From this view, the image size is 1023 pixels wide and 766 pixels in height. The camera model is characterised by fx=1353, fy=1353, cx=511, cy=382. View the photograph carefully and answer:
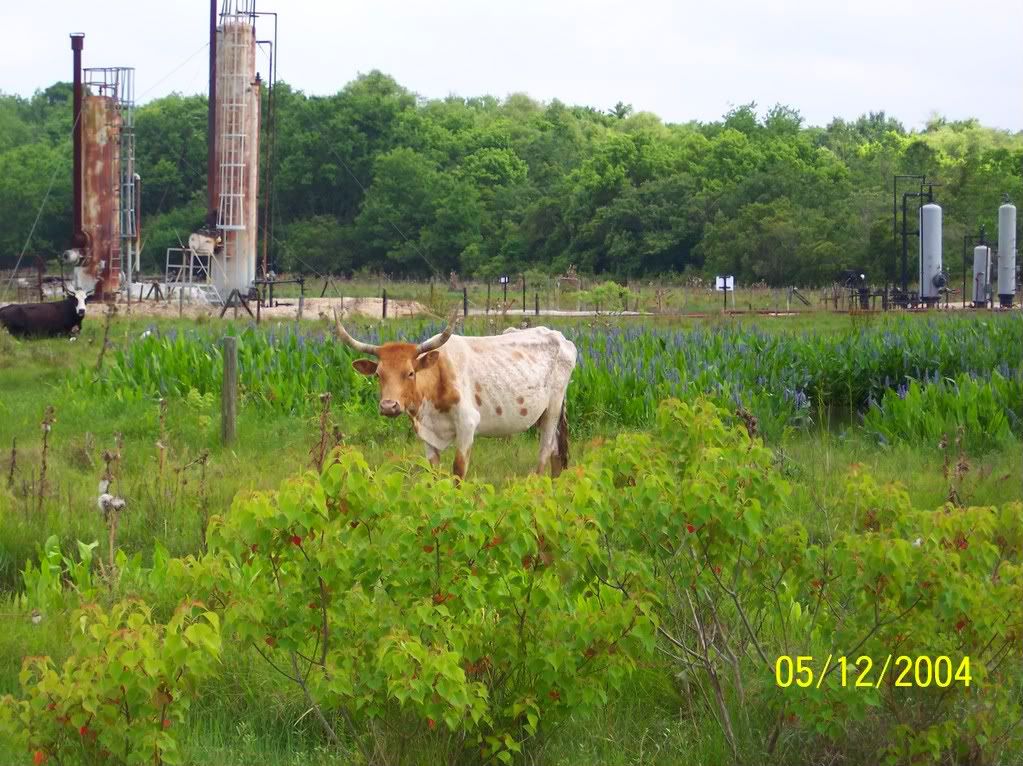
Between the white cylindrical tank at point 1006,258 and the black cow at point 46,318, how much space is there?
21778mm

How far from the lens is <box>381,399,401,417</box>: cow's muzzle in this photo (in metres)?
8.68

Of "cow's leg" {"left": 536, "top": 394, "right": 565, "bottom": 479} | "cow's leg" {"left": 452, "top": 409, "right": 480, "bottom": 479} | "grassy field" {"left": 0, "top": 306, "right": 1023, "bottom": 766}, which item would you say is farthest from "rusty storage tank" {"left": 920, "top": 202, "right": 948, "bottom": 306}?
"cow's leg" {"left": 452, "top": 409, "right": 480, "bottom": 479}

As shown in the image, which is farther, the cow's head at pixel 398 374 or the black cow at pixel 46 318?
the black cow at pixel 46 318

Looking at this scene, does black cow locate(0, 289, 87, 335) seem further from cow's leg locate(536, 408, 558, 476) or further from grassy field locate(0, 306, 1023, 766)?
cow's leg locate(536, 408, 558, 476)

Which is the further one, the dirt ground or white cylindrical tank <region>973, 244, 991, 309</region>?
white cylindrical tank <region>973, 244, 991, 309</region>

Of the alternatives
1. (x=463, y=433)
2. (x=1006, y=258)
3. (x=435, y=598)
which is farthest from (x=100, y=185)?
(x=435, y=598)

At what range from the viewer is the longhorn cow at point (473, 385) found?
353 inches

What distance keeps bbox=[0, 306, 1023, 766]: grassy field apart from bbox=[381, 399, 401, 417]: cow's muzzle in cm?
42

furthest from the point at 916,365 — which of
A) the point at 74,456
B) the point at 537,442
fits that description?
the point at 74,456

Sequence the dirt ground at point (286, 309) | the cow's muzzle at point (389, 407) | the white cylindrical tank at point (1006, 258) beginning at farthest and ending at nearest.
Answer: the white cylindrical tank at point (1006, 258) < the dirt ground at point (286, 309) < the cow's muzzle at point (389, 407)

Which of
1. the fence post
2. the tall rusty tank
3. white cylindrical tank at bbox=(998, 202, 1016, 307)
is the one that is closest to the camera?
the fence post

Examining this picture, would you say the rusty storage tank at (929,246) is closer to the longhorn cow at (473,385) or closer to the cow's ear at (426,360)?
the longhorn cow at (473,385)

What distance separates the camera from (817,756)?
4898mm
